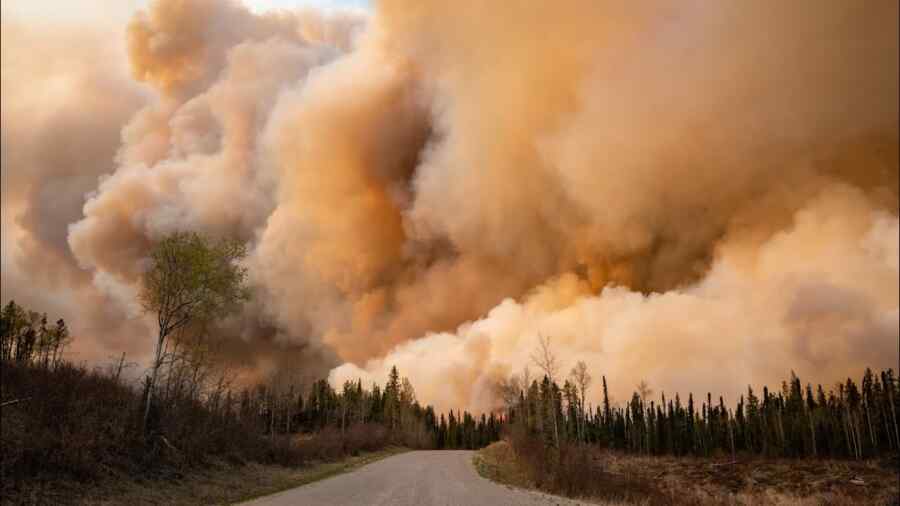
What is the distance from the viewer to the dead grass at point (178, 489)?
14.8m

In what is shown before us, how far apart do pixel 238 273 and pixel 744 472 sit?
2432 inches

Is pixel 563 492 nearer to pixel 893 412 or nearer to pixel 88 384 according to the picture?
pixel 88 384

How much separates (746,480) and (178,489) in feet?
184

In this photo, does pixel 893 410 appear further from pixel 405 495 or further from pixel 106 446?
pixel 106 446

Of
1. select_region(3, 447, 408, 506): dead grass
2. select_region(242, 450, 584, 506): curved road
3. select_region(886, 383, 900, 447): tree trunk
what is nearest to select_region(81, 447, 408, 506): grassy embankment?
select_region(3, 447, 408, 506): dead grass

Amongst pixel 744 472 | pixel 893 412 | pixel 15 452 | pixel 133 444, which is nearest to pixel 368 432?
pixel 744 472

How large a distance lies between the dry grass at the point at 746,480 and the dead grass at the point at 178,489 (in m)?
12.0

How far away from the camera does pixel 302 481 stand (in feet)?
78.1

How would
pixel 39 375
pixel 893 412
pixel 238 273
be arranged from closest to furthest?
pixel 39 375
pixel 238 273
pixel 893 412

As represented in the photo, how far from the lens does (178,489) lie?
18.9 m

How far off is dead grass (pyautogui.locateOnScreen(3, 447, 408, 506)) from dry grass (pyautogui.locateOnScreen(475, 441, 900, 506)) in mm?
11965

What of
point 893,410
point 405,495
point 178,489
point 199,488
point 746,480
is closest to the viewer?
point 405,495

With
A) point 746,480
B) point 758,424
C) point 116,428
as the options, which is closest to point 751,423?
point 758,424

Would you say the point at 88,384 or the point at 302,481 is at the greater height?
the point at 88,384
